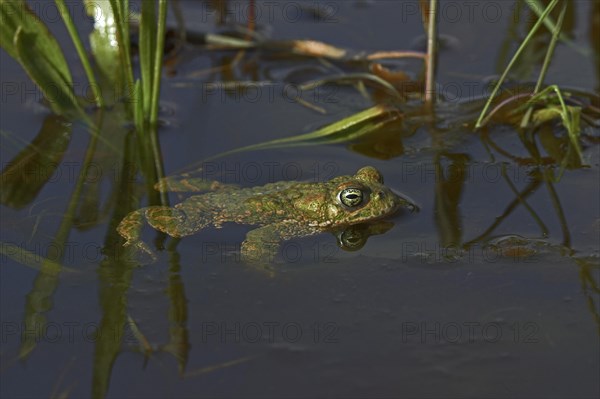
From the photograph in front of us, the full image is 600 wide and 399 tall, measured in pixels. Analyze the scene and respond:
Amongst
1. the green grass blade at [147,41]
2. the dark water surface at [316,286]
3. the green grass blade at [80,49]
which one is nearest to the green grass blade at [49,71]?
the green grass blade at [80,49]

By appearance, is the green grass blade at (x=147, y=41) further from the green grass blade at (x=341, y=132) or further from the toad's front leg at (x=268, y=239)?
the toad's front leg at (x=268, y=239)

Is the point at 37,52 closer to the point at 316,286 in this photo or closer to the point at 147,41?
the point at 147,41

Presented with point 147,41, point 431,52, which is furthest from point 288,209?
point 431,52

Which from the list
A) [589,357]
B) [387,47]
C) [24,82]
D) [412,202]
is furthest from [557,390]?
[24,82]

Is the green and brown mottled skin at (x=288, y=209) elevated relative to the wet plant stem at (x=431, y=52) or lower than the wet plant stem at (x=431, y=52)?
lower

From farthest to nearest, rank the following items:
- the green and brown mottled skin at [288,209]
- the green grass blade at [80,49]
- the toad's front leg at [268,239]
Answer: the green grass blade at [80,49] < the green and brown mottled skin at [288,209] < the toad's front leg at [268,239]
